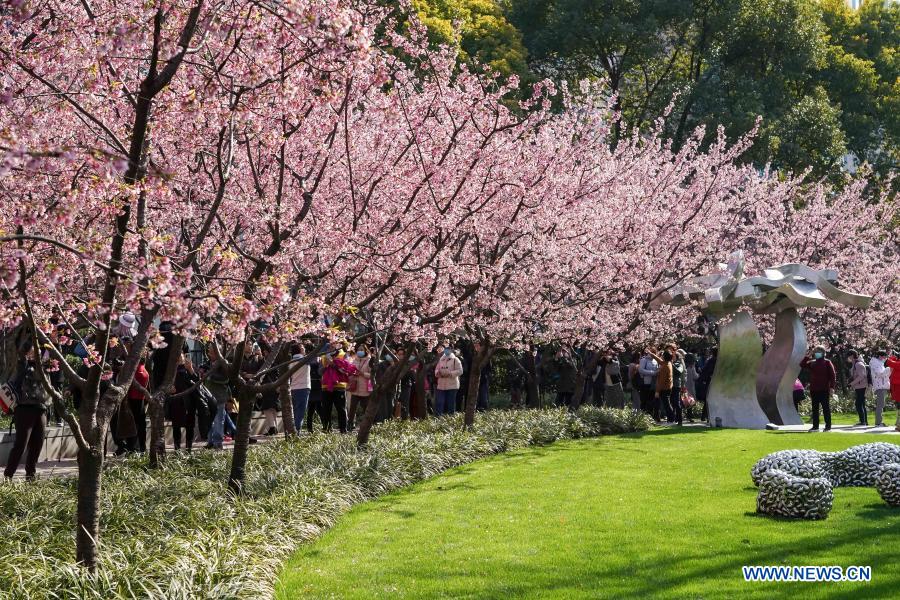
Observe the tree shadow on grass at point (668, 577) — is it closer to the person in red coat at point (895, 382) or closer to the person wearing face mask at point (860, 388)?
the person in red coat at point (895, 382)

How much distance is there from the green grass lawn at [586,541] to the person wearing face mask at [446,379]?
7538 millimetres

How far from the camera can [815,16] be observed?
120ft

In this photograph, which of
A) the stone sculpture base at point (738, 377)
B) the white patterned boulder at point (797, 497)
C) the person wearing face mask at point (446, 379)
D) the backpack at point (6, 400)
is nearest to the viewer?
the white patterned boulder at point (797, 497)

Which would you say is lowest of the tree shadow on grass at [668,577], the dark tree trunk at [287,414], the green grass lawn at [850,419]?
the tree shadow on grass at [668,577]

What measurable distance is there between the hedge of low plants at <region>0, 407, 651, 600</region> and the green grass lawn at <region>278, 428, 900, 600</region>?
38cm

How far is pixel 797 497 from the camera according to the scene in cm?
948

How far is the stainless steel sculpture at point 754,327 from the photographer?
20078 millimetres

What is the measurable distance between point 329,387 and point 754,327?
8991 mm

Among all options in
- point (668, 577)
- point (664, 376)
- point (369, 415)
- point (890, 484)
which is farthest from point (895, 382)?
point (668, 577)

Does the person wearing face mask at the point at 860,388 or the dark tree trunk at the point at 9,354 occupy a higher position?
the dark tree trunk at the point at 9,354

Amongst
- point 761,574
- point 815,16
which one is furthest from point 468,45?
point 761,574

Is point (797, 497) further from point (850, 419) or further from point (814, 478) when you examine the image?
point (850, 419)

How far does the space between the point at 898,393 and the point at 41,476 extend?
15.8 m

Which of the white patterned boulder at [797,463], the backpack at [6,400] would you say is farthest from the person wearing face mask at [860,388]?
the backpack at [6,400]
